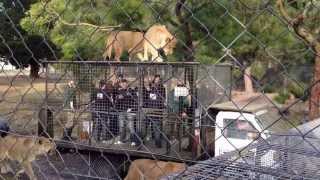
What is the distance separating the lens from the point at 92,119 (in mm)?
4359

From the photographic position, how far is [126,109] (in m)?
3.90

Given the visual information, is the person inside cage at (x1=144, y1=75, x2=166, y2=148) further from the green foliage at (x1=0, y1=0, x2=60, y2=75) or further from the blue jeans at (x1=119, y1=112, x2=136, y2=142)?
the green foliage at (x1=0, y1=0, x2=60, y2=75)

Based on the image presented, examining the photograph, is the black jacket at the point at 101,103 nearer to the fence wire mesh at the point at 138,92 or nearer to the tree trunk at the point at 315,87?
the fence wire mesh at the point at 138,92

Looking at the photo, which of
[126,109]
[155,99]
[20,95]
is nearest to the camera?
[20,95]

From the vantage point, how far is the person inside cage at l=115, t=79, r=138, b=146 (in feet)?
11.3

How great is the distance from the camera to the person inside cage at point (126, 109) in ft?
11.3

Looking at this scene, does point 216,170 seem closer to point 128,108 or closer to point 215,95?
point 128,108

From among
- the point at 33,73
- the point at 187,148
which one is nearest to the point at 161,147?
the point at 187,148

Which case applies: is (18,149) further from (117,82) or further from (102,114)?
(102,114)

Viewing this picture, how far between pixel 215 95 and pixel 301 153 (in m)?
3.31

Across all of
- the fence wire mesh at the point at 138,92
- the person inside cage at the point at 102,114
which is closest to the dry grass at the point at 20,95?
the fence wire mesh at the point at 138,92

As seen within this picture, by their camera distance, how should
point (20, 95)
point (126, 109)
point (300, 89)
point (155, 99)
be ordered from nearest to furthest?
point (300, 89)
point (20, 95)
point (155, 99)
point (126, 109)

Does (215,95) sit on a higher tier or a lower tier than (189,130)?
higher

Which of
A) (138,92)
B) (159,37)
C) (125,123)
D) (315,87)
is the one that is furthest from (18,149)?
(125,123)
